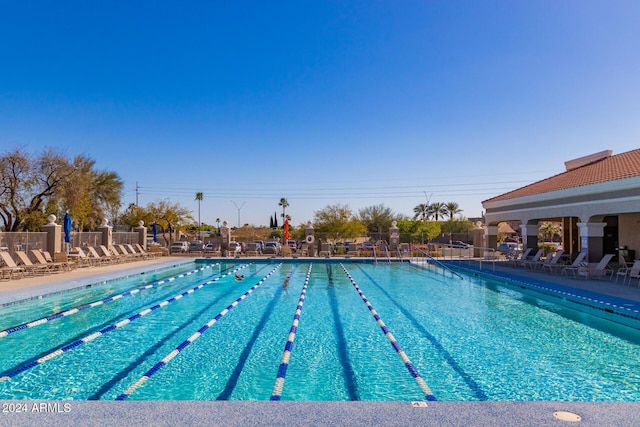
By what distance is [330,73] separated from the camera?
19969 millimetres

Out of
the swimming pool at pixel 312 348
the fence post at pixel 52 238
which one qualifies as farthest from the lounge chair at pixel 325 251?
the fence post at pixel 52 238

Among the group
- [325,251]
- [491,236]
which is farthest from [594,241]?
[325,251]

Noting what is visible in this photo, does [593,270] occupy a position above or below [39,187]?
below

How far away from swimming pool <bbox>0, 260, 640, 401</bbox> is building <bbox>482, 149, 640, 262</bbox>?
5.11 meters

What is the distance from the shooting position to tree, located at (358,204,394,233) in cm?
Answer: 4881

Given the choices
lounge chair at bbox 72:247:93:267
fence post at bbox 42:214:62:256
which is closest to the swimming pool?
lounge chair at bbox 72:247:93:267

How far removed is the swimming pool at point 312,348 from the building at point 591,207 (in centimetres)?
511

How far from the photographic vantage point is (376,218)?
164ft

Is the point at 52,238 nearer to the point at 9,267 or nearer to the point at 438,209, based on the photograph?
the point at 9,267

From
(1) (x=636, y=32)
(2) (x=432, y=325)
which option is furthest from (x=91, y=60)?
(1) (x=636, y=32)

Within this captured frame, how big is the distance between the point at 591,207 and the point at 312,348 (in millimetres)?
12939

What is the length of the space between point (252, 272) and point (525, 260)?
39.0 ft

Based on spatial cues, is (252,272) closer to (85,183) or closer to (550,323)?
(550,323)

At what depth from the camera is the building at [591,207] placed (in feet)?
45.4
